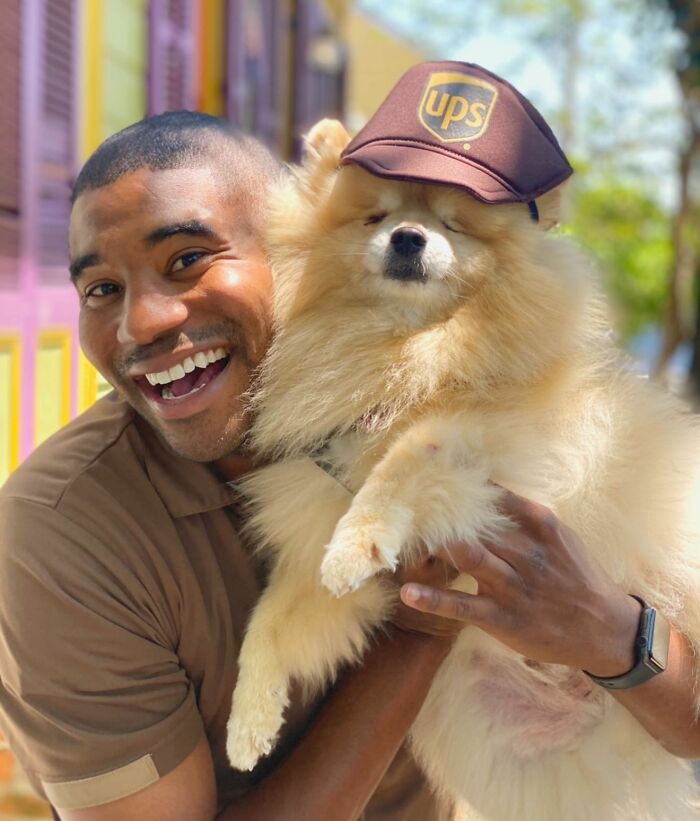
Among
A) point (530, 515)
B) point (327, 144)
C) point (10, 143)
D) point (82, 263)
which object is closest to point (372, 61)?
point (10, 143)

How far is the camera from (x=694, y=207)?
14.1m

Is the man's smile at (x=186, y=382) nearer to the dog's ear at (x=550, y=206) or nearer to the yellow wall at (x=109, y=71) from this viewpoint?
the dog's ear at (x=550, y=206)

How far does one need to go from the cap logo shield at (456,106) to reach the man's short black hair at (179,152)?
0.39 metres

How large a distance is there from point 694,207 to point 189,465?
1364 cm

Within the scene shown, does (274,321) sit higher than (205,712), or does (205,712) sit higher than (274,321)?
(274,321)

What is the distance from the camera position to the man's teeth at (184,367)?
1.84 meters

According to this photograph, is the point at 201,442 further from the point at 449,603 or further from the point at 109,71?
the point at 109,71

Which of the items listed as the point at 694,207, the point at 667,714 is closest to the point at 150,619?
the point at 667,714

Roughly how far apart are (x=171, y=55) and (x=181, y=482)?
351cm

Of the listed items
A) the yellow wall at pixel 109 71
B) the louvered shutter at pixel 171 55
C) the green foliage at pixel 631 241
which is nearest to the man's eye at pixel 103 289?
the yellow wall at pixel 109 71

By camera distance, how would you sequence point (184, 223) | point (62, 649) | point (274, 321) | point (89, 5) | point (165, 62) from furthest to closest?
1. point (165, 62)
2. point (89, 5)
3. point (274, 321)
4. point (184, 223)
5. point (62, 649)

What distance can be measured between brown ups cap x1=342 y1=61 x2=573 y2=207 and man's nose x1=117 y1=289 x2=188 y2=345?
0.49 m

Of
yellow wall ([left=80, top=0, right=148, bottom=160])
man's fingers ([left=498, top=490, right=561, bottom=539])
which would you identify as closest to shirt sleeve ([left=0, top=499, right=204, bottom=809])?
man's fingers ([left=498, top=490, right=561, bottom=539])

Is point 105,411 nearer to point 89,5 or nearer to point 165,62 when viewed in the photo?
point 89,5
